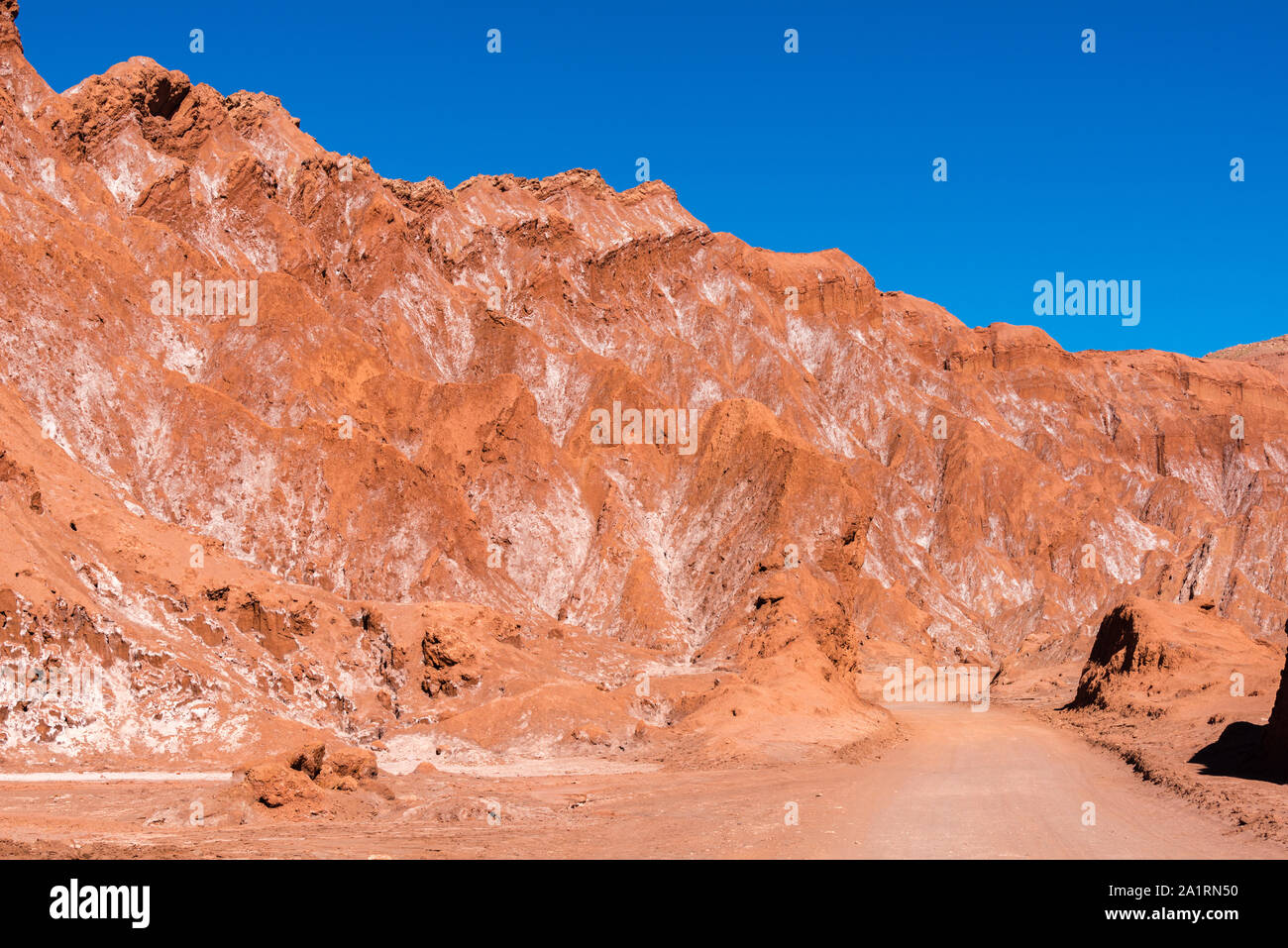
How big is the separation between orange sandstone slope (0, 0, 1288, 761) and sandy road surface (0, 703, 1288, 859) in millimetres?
6289

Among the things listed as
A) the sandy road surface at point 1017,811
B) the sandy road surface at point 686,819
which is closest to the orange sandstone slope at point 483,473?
the sandy road surface at point 1017,811

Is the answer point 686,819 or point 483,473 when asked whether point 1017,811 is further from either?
point 483,473

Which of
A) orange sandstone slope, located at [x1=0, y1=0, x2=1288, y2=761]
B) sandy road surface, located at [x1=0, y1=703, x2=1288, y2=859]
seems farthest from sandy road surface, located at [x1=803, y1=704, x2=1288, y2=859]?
orange sandstone slope, located at [x1=0, y1=0, x2=1288, y2=761]

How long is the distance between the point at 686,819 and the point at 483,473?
4927 centimetres

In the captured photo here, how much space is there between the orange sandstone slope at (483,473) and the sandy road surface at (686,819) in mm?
6289

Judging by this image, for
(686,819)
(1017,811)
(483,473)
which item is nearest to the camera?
(686,819)

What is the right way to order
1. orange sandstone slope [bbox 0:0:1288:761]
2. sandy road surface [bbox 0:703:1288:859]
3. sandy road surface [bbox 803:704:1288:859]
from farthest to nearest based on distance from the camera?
1. orange sandstone slope [bbox 0:0:1288:761]
2. sandy road surface [bbox 803:704:1288:859]
3. sandy road surface [bbox 0:703:1288:859]

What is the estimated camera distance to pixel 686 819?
19859 millimetres

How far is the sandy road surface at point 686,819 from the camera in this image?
16.1 metres

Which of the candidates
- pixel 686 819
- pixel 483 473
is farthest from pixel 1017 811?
pixel 483 473

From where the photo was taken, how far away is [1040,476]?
350 ft

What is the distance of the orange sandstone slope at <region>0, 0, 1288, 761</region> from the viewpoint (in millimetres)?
33188

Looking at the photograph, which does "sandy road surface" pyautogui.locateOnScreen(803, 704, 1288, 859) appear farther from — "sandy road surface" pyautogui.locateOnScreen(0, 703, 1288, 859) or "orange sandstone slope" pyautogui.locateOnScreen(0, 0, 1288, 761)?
"orange sandstone slope" pyautogui.locateOnScreen(0, 0, 1288, 761)
